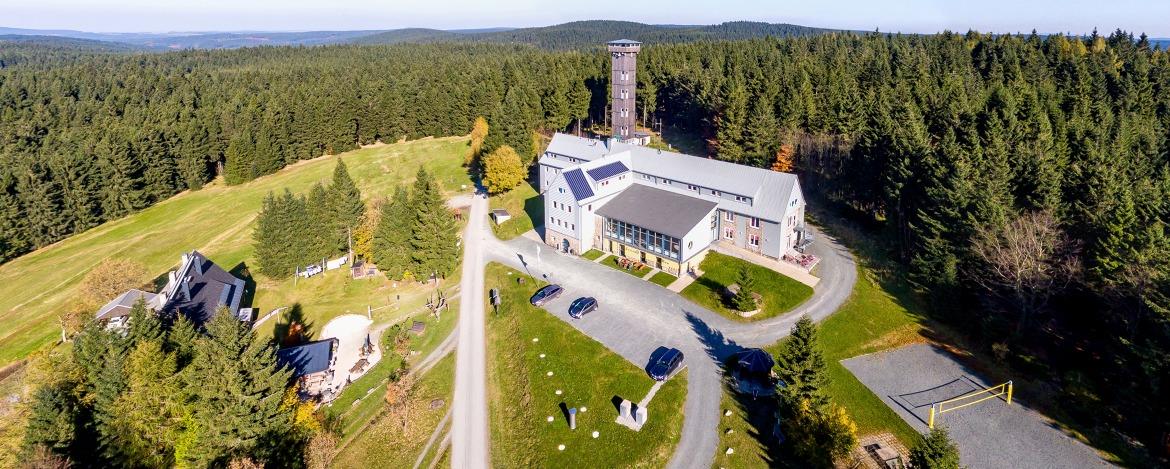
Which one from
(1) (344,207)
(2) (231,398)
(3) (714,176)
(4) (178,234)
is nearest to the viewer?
(2) (231,398)

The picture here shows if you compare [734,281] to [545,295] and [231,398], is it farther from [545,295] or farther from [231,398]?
[231,398]

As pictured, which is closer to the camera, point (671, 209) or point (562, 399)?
point (562, 399)

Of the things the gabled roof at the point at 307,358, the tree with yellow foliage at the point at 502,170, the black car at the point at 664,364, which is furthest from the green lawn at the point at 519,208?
the black car at the point at 664,364

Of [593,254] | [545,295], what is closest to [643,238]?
[593,254]

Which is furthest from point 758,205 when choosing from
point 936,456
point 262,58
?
point 262,58

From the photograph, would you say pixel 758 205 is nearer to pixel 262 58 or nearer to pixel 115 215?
pixel 115 215

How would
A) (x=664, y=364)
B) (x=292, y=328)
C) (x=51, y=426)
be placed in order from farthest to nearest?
(x=292, y=328)
(x=664, y=364)
(x=51, y=426)

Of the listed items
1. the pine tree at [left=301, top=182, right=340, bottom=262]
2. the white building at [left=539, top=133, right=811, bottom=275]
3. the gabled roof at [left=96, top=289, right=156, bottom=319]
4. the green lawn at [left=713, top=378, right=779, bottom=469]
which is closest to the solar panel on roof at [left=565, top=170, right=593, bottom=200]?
the white building at [left=539, top=133, right=811, bottom=275]
